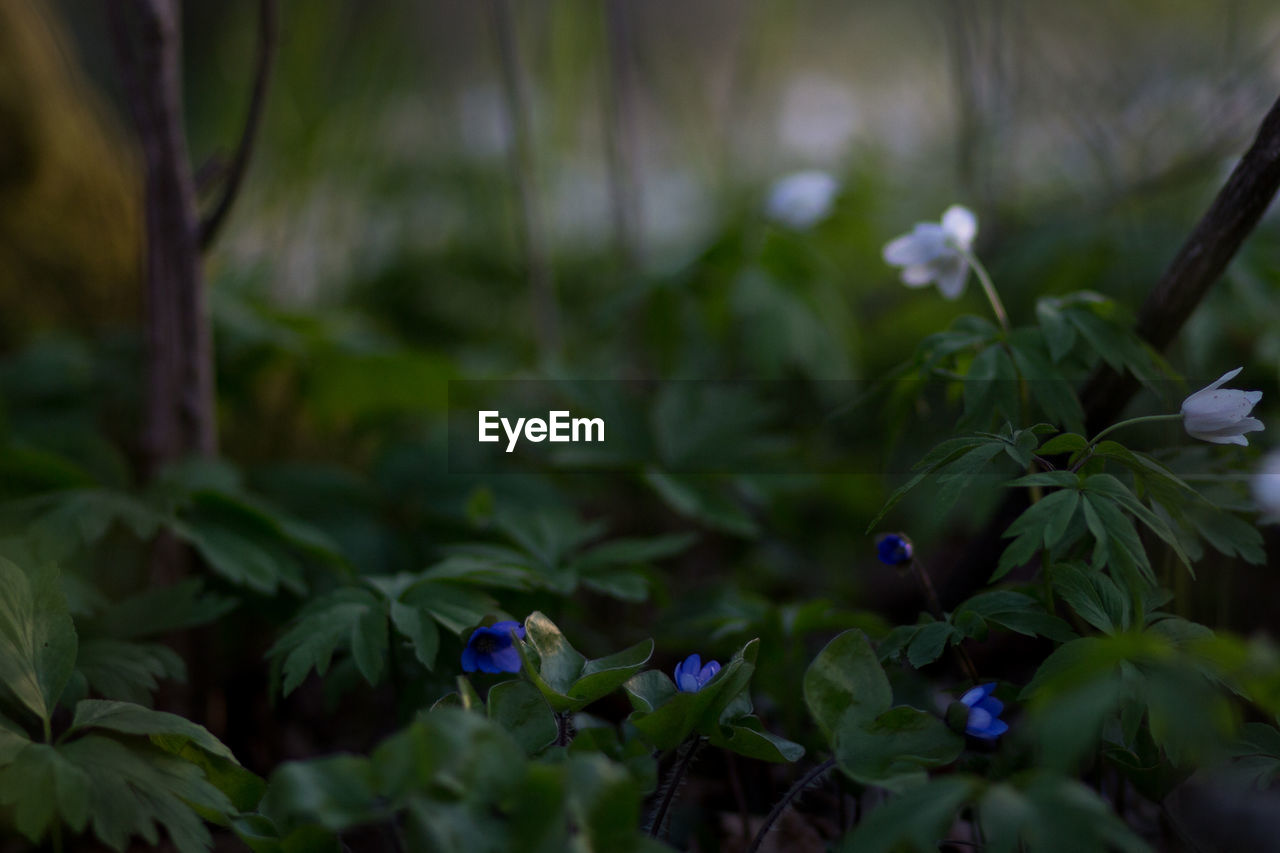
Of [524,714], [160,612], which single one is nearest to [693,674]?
[524,714]

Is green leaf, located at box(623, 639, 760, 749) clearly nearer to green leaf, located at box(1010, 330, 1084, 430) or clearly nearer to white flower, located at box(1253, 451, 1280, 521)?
green leaf, located at box(1010, 330, 1084, 430)

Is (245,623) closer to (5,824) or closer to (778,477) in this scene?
(5,824)

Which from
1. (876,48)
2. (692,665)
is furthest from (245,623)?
(876,48)

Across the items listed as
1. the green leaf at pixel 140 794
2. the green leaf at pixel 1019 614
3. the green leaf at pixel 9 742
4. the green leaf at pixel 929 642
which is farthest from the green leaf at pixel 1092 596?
the green leaf at pixel 9 742

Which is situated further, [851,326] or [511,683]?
[851,326]

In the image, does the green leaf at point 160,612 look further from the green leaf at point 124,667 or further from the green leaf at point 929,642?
the green leaf at point 929,642

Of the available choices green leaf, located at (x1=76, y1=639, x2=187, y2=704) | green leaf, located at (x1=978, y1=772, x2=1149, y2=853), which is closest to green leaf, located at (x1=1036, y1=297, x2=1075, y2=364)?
green leaf, located at (x1=978, y1=772, x2=1149, y2=853)

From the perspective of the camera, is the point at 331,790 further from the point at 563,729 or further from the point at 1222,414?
the point at 1222,414
